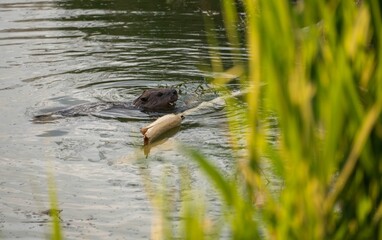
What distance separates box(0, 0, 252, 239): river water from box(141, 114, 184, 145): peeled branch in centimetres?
12

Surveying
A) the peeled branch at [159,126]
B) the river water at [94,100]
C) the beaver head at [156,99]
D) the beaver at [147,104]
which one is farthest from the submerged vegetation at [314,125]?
the beaver head at [156,99]

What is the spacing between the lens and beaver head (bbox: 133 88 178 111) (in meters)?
11.6

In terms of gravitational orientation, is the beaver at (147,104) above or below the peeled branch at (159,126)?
below

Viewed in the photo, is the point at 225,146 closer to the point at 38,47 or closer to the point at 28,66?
the point at 28,66

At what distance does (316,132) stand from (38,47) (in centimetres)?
1340

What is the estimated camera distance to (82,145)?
9953mm

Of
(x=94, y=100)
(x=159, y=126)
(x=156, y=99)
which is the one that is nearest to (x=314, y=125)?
(x=159, y=126)

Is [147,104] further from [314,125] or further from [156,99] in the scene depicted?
[314,125]

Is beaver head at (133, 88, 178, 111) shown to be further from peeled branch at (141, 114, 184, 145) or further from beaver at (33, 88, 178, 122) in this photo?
peeled branch at (141, 114, 184, 145)

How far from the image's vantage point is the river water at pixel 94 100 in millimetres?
8039

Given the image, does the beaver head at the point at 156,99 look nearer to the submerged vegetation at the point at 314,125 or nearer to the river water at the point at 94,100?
the river water at the point at 94,100

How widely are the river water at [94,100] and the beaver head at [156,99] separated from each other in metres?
0.16

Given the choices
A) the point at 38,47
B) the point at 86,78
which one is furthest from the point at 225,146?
the point at 38,47

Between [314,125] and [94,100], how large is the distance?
32.5 feet
